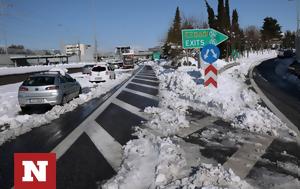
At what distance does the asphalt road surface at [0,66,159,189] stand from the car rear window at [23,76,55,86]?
2.19 meters

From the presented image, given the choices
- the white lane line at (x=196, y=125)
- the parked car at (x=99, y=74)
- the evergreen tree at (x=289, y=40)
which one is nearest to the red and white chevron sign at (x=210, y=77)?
the white lane line at (x=196, y=125)

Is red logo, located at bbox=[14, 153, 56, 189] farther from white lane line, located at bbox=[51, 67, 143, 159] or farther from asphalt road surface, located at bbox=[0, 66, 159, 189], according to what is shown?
white lane line, located at bbox=[51, 67, 143, 159]

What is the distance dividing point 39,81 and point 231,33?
179 ft

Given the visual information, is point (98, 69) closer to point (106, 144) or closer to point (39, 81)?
point (39, 81)

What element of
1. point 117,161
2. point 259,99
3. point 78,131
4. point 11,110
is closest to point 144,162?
point 117,161

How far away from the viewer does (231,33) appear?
64812mm

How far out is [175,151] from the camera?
699 centimetres

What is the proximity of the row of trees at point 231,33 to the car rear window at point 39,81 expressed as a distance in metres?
32.3

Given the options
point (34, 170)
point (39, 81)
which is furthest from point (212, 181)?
point (39, 81)

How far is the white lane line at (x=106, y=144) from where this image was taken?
6.87 m

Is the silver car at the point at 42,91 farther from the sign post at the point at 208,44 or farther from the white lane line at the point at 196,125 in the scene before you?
the white lane line at the point at 196,125

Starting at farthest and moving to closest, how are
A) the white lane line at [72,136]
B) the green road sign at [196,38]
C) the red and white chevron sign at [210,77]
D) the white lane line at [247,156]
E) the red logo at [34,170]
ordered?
the green road sign at [196,38] < the red and white chevron sign at [210,77] < the white lane line at [72,136] < the white lane line at [247,156] < the red logo at [34,170]

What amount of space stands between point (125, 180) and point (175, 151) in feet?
5.48

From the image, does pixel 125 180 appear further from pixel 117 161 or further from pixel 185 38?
pixel 185 38
